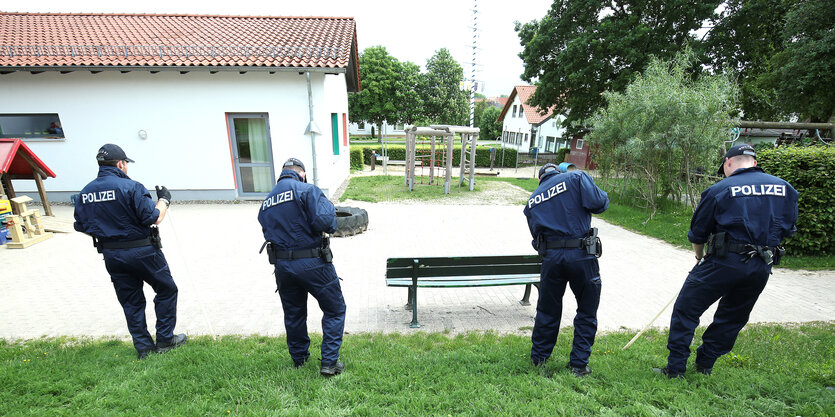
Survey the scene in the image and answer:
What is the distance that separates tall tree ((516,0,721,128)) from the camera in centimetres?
1606

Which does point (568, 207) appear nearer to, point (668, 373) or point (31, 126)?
point (668, 373)

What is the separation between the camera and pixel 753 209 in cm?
274

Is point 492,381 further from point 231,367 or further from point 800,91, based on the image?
point 800,91

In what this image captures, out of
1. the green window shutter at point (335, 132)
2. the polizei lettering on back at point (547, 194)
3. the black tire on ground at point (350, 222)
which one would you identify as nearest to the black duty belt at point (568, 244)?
the polizei lettering on back at point (547, 194)

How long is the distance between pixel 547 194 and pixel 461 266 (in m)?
1.58

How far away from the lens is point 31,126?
1025 centimetres

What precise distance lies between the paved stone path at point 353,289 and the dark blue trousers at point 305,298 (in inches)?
42.9

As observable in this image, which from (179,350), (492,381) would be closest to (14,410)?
(179,350)

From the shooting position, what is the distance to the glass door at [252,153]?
35.5 ft

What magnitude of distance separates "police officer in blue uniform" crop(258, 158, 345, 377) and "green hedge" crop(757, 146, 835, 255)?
7.78 meters

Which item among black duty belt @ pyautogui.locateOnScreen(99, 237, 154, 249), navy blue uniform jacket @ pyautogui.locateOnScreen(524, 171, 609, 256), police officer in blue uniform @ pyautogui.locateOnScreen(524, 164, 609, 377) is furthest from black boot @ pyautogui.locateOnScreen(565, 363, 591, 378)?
black duty belt @ pyautogui.locateOnScreen(99, 237, 154, 249)

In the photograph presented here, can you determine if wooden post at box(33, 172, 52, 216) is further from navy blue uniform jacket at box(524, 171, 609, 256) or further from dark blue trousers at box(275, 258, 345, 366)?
navy blue uniform jacket at box(524, 171, 609, 256)

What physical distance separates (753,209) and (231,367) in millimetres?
4282

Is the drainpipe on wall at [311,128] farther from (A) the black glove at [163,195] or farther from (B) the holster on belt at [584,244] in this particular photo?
(B) the holster on belt at [584,244]
